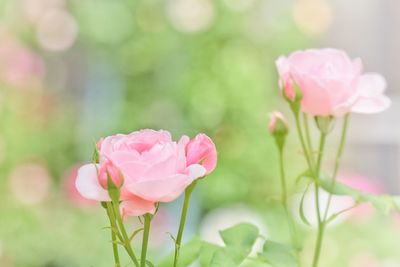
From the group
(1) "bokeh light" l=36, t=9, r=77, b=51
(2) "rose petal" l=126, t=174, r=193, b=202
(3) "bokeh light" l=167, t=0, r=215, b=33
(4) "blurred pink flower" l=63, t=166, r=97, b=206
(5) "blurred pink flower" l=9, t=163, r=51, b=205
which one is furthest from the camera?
(1) "bokeh light" l=36, t=9, r=77, b=51

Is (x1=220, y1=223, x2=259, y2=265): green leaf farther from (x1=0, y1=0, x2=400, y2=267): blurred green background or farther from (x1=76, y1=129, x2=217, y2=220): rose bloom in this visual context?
(x1=0, y1=0, x2=400, y2=267): blurred green background

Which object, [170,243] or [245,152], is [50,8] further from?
[170,243]

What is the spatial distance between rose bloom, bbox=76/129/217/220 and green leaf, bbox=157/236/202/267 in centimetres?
8

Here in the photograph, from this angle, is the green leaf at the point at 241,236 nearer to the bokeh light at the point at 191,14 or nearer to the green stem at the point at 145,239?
the green stem at the point at 145,239

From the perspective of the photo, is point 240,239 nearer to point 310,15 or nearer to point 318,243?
point 318,243

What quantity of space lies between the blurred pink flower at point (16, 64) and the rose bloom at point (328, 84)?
6.77ft

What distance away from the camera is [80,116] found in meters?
3.15

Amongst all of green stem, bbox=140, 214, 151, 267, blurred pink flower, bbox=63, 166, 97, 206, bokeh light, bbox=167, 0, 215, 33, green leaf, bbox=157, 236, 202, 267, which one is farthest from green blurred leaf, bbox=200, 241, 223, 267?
bokeh light, bbox=167, 0, 215, 33

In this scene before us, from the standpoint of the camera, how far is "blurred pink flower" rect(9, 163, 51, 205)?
2555 mm

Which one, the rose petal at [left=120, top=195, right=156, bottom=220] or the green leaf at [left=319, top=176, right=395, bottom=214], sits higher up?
the rose petal at [left=120, top=195, right=156, bottom=220]

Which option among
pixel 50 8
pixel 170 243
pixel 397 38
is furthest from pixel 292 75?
pixel 397 38

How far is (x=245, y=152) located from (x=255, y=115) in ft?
0.42

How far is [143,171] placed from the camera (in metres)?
0.57

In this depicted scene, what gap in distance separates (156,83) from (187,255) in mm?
2345
